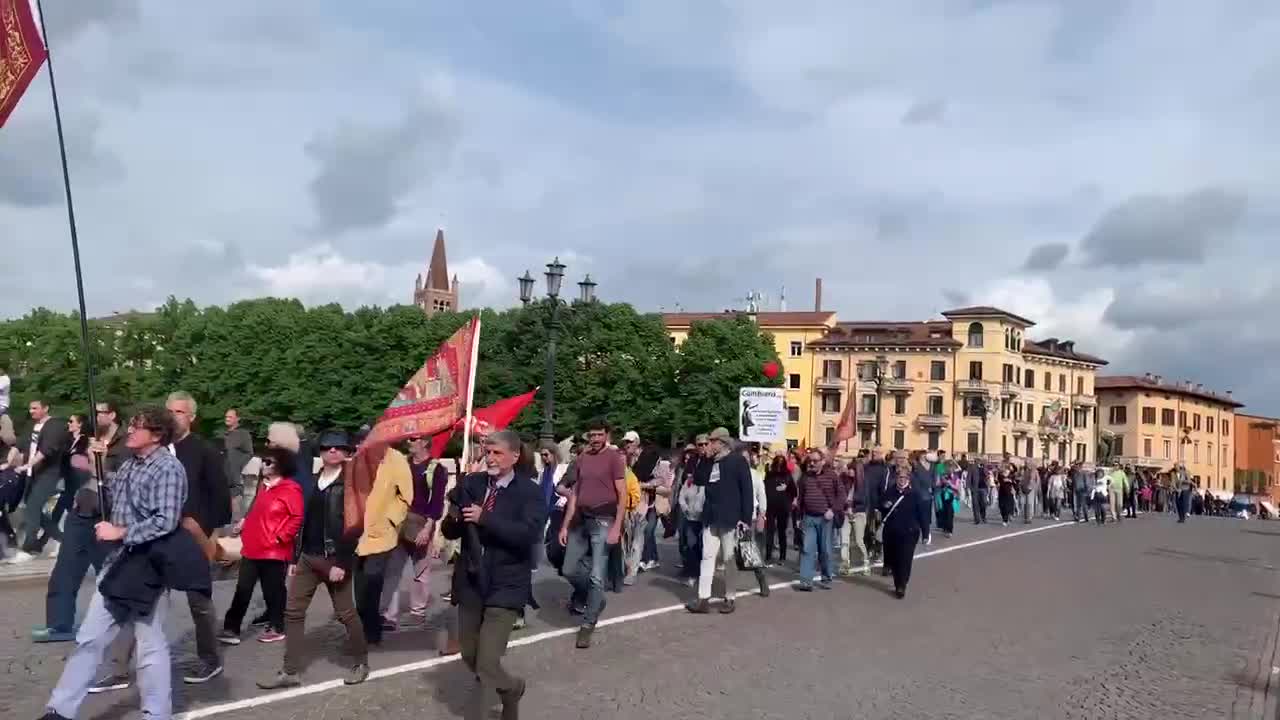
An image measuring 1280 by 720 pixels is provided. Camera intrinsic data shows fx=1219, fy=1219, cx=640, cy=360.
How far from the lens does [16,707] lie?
742 cm

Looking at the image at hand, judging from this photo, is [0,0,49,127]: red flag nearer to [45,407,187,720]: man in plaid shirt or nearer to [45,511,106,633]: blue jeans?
[45,511,106,633]: blue jeans

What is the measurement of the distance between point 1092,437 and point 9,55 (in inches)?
4757

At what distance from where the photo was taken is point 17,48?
29.3 feet

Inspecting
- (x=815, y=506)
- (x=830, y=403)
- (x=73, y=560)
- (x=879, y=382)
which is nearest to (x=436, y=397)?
(x=73, y=560)

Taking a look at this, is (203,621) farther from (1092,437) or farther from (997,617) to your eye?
(1092,437)

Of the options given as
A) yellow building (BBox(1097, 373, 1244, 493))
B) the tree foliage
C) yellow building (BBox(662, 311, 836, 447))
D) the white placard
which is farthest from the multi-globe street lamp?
yellow building (BBox(1097, 373, 1244, 493))

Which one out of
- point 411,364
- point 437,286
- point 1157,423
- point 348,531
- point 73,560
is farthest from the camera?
point 437,286

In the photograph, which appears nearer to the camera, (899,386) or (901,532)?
(901,532)

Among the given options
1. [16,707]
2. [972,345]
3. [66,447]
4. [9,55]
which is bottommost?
[16,707]

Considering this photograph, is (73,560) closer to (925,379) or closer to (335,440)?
(335,440)

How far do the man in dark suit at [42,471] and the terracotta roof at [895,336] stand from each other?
9393 centimetres

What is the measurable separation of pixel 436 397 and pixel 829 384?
97.3m

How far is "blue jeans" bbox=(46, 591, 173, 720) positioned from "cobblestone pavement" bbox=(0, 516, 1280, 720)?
805 millimetres

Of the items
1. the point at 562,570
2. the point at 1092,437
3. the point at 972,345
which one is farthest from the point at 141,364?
the point at 1092,437
